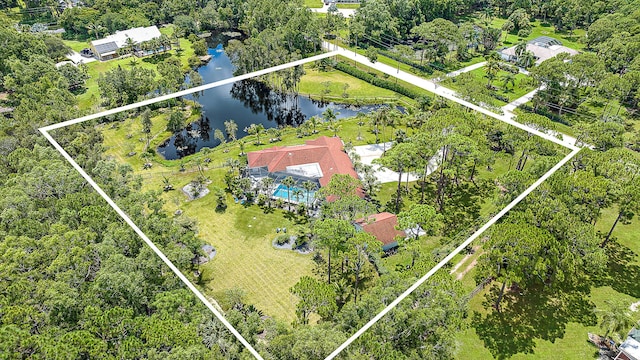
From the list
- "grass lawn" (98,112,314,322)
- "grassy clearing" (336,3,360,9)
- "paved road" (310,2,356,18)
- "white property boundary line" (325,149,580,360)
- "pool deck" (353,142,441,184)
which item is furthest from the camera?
"grassy clearing" (336,3,360,9)

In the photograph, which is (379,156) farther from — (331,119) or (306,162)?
(331,119)

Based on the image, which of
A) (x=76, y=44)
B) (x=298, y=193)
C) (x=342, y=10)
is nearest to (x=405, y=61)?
(x=342, y=10)

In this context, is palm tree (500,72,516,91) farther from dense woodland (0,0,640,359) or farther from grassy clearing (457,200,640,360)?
grassy clearing (457,200,640,360)

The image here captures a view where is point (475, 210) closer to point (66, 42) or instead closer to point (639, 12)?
point (639, 12)

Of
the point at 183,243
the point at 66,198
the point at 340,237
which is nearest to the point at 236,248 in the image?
the point at 183,243

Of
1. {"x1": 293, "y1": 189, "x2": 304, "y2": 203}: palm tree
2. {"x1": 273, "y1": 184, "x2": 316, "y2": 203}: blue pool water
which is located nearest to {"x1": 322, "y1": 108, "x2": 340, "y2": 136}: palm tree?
{"x1": 273, "y1": 184, "x2": 316, "y2": 203}: blue pool water

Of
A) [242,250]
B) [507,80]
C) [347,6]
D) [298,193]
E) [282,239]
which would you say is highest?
[347,6]
